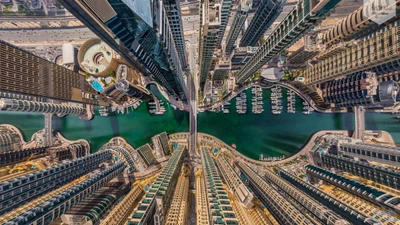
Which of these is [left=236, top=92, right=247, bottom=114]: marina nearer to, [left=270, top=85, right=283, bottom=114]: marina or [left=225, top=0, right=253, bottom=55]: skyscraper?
[left=270, top=85, right=283, bottom=114]: marina

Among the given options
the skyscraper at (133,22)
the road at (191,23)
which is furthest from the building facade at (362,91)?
the skyscraper at (133,22)

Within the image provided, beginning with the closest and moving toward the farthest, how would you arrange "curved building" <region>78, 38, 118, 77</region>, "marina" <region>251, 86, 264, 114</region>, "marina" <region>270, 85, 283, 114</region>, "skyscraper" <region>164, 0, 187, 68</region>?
"skyscraper" <region>164, 0, 187, 68</region>, "curved building" <region>78, 38, 118, 77</region>, "marina" <region>270, 85, 283, 114</region>, "marina" <region>251, 86, 264, 114</region>

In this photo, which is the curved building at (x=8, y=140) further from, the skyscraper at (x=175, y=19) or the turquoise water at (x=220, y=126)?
the skyscraper at (x=175, y=19)

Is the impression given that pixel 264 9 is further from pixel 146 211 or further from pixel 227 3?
pixel 146 211

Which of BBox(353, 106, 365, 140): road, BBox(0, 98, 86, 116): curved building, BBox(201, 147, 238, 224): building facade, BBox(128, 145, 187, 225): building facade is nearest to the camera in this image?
BBox(201, 147, 238, 224): building facade

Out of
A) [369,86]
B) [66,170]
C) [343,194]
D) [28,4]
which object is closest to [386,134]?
[369,86]

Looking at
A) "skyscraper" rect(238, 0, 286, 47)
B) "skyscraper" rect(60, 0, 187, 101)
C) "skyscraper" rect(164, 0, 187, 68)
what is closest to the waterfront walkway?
"skyscraper" rect(164, 0, 187, 68)
